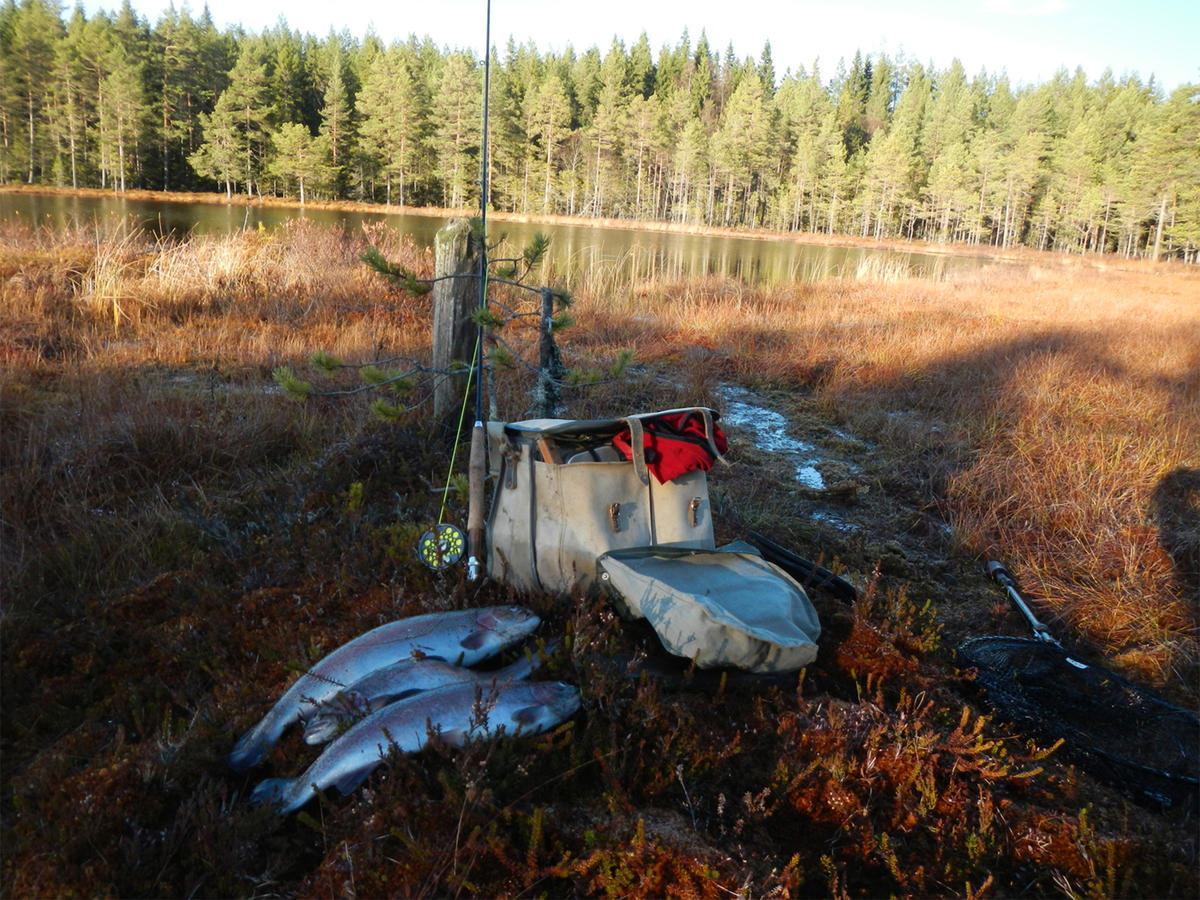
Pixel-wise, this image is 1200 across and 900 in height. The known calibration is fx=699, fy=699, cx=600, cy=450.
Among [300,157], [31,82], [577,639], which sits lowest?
[577,639]

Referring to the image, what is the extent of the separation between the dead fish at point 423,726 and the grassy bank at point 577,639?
6cm

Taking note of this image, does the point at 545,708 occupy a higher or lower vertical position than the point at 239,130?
lower

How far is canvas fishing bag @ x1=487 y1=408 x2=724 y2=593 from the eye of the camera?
274 cm

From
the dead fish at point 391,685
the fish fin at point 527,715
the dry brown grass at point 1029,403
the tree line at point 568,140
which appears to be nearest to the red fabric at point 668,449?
the dead fish at point 391,685

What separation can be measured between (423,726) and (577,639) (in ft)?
1.88

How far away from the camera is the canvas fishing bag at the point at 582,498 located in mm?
2740

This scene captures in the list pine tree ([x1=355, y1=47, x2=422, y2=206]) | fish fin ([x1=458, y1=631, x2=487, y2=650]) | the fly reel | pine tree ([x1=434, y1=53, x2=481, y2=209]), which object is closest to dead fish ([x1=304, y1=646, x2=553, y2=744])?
fish fin ([x1=458, y1=631, x2=487, y2=650])

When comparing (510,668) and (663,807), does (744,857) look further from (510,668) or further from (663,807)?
(510,668)

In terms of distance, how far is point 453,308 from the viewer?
429cm

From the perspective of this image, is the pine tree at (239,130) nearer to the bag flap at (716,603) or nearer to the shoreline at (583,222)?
the shoreline at (583,222)

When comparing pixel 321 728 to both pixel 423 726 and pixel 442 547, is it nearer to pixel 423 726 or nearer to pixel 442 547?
pixel 423 726

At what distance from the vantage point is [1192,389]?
7.69 m

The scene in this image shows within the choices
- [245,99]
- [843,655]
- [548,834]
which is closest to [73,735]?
[548,834]

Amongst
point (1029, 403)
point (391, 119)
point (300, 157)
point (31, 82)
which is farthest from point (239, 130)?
point (1029, 403)
